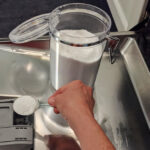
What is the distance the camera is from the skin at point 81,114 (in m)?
0.46

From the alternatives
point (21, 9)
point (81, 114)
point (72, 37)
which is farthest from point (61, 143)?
point (21, 9)

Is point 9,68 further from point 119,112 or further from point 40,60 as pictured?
point 119,112

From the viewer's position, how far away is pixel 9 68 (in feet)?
2.22

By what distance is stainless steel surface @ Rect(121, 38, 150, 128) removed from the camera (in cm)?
63

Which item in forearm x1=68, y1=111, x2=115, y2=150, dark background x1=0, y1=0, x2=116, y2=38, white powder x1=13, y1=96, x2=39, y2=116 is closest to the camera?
forearm x1=68, y1=111, x2=115, y2=150

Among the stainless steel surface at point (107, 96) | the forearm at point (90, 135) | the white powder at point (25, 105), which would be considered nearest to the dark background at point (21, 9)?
the stainless steel surface at point (107, 96)

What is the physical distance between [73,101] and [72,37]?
122 mm

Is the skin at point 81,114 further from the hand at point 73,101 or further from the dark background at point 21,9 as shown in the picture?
the dark background at point 21,9

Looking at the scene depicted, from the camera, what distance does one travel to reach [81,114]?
19.1 inches

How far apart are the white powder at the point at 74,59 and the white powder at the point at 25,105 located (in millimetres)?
75

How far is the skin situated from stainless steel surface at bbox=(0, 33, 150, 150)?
0.07 meters

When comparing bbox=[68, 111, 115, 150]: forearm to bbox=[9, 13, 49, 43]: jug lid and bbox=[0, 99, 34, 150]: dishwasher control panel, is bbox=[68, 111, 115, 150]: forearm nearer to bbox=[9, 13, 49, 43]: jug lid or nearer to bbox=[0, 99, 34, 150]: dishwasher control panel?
bbox=[0, 99, 34, 150]: dishwasher control panel

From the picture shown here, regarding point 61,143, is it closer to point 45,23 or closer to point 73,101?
point 73,101

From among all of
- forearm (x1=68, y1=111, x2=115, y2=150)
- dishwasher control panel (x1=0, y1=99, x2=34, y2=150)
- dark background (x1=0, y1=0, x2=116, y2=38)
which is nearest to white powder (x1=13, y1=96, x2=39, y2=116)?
dishwasher control panel (x1=0, y1=99, x2=34, y2=150)
